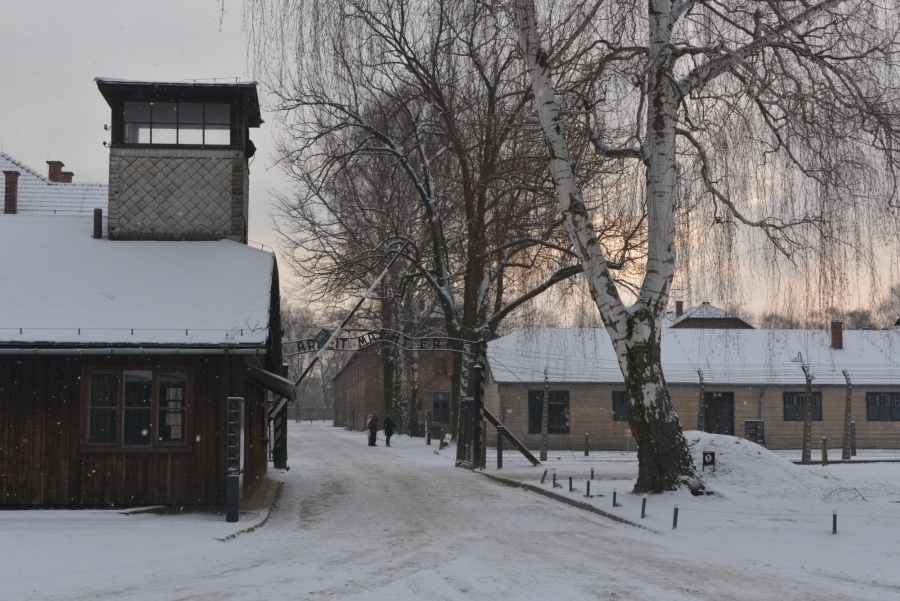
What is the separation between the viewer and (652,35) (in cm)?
1650

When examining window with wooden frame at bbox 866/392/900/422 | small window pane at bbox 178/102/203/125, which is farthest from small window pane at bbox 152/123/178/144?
window with wooden frame at bbox 866/392/900/422

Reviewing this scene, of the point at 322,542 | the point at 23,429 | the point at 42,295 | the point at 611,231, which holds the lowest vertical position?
the point at 322,542

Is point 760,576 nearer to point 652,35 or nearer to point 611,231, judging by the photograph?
point 652,35

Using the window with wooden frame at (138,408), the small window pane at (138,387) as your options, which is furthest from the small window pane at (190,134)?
the small window pane at (138,387)

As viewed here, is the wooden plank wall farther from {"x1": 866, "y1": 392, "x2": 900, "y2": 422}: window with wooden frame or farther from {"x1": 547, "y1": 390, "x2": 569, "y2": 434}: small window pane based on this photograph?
{"x1": 866, "y1": 392, "x2": 900, "y2": 422}: window with wooden frame

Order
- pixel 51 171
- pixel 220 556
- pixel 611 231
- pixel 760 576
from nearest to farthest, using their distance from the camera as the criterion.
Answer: pixel 760 576 < pixel 220 556 < pixel 611 231 < pixel 51 171

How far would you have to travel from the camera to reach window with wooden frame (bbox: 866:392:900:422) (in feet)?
135

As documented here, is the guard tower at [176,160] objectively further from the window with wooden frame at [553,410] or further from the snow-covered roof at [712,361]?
the window with wooden frame at [553,410]

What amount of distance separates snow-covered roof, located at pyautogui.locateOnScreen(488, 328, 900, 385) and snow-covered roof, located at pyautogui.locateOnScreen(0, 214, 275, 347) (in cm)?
2258

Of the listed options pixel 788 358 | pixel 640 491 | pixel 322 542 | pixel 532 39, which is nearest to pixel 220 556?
pixel 322 542

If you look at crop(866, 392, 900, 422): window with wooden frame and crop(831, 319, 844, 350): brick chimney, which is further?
crop(831, 319, 844, 350): brick chimney

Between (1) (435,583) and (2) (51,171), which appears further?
(2) (51,171)

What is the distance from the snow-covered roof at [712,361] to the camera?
40.7 metres

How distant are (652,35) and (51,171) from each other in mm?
38327
